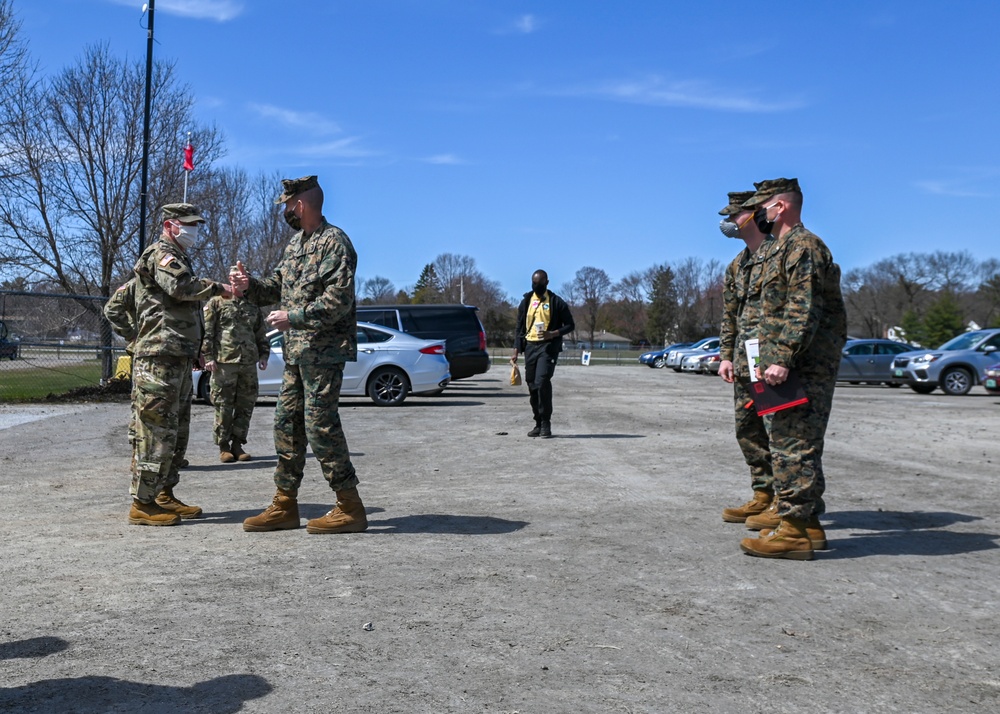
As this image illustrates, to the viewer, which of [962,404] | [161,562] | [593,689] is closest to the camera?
[593,689]

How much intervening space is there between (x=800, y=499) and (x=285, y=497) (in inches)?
124

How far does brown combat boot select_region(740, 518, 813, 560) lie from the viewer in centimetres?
533

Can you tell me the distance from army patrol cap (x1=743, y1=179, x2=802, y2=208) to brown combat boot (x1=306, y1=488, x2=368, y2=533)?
9.94ft

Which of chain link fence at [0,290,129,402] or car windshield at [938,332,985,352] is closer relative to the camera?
chain link fence at [0,290,129,402]

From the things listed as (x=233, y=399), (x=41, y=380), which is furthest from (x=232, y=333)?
(x=41, y=380)

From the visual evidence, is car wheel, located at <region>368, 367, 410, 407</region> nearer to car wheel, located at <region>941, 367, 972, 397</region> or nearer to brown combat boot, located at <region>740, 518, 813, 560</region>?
brown combat boot, located at <region>740, 518, 813, 560</region>

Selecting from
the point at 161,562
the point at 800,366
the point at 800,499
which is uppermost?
the point at 800,366

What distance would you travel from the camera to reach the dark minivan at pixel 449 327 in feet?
70.1

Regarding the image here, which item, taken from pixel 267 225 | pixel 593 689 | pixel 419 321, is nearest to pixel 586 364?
pixel 267 225

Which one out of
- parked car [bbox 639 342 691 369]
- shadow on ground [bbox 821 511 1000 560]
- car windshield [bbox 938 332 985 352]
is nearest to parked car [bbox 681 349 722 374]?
parked car [bbox 639 342 691 369]

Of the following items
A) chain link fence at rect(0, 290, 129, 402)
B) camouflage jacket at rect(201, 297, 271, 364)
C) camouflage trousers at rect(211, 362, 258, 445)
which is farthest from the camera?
chain link fence at rect(0, 290, 129, 402)

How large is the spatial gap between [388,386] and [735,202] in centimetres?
1207

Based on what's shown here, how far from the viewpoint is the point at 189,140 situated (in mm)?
22047

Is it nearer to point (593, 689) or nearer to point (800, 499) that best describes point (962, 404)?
point (800, 499)
